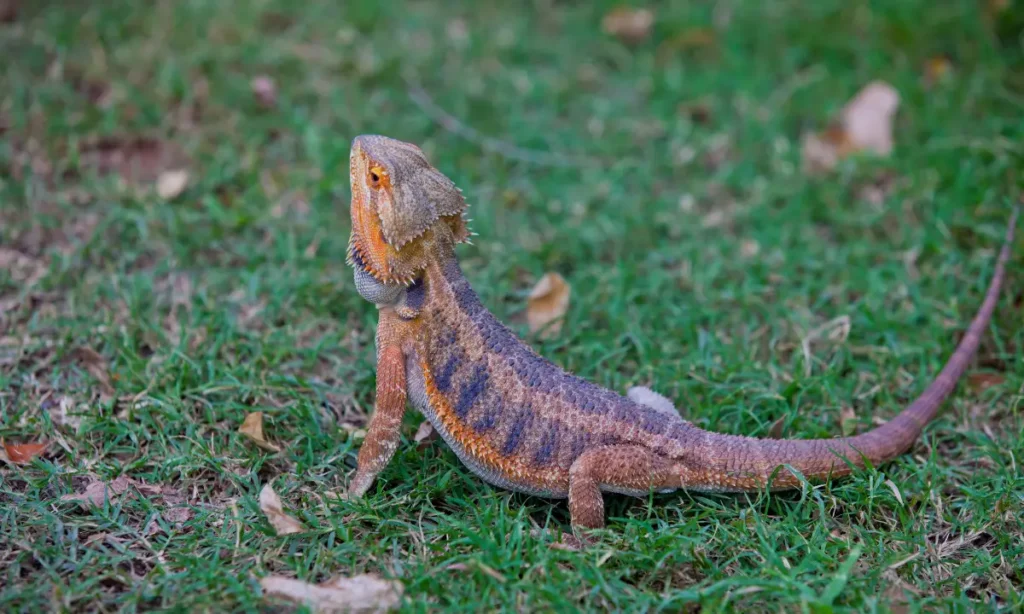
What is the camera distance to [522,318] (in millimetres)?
4965

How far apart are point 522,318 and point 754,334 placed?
4.26 ft

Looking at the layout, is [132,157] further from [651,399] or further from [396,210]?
[651,399]

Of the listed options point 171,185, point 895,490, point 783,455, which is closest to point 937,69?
point 895,490

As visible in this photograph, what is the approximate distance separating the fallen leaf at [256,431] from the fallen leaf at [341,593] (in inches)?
34.1

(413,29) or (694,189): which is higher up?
(413,29)

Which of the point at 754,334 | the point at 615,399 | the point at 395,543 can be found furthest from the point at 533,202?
the point at 395,543

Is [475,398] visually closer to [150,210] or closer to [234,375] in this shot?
[234,375]

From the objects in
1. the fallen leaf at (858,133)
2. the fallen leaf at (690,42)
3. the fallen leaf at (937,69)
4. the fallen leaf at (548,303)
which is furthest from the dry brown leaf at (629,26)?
the fallen leaf at (548,303)

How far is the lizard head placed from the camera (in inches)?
144

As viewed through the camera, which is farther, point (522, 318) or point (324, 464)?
point (522, 318)

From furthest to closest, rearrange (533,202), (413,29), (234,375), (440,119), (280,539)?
(413,29) → (440,119) → (533,202) → (234,375) → (280,539)

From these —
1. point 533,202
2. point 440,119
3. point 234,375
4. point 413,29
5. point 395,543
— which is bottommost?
point 395,543

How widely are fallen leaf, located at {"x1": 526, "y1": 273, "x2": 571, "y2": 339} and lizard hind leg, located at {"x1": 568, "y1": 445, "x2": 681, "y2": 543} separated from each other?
1.29 m

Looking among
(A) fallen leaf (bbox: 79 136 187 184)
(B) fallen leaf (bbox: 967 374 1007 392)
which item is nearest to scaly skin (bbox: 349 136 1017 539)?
(B) fallen leaf (bbox: 967 374 1007 392)
